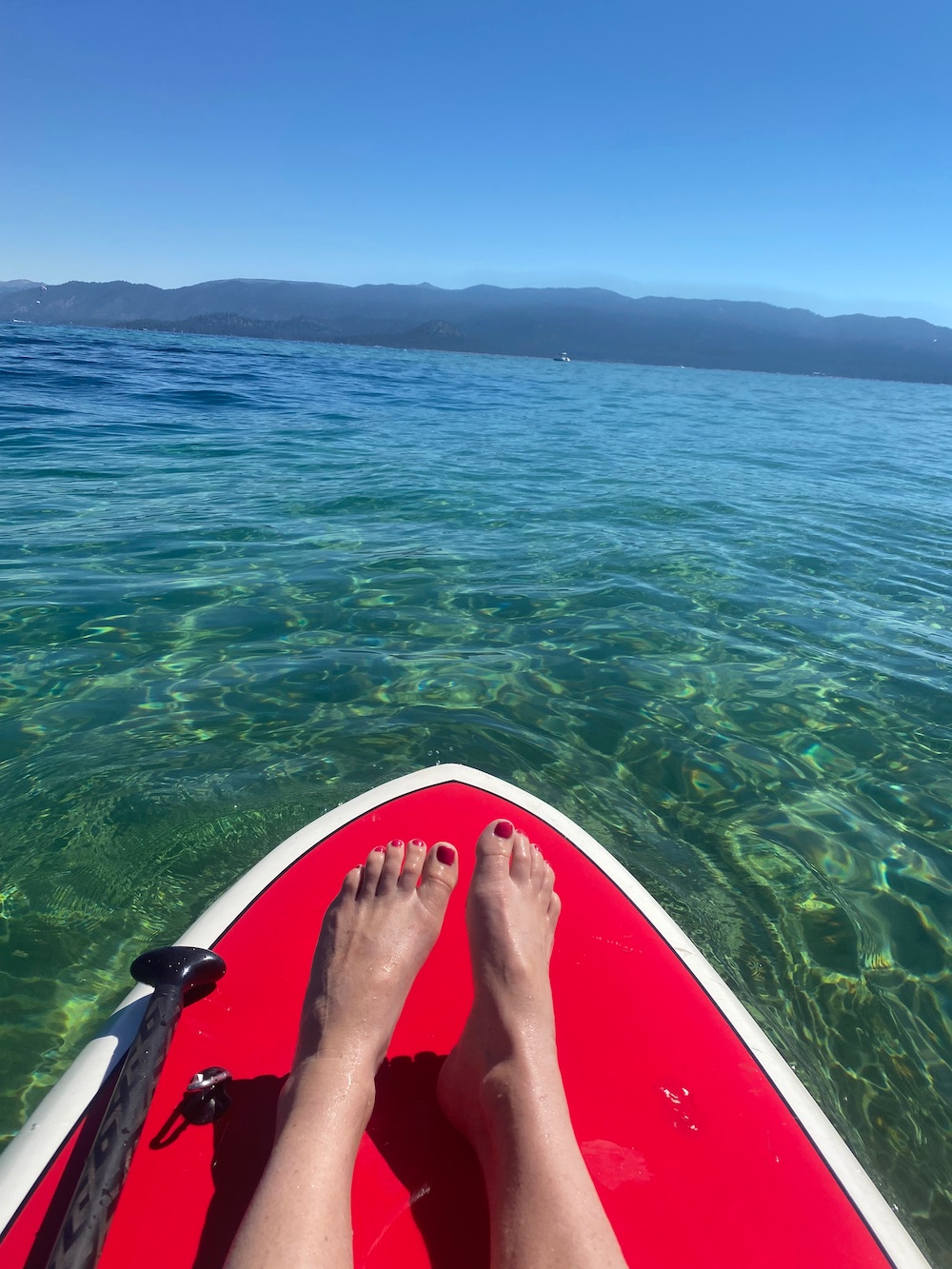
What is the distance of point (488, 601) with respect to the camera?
578 centimetres

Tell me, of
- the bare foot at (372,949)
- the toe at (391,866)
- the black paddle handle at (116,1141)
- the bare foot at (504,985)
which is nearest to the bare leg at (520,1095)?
the bare foot at (504,985)

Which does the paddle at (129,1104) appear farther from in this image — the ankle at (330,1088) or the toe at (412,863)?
the toe at (412,863)


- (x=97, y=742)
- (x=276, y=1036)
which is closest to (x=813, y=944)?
(x=276, y=1036)

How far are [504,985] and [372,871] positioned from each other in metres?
0.61

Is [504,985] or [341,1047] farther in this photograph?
[504,985]

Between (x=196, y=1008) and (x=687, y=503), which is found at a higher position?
(x=196, y=1008)

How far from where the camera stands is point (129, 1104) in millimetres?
1467

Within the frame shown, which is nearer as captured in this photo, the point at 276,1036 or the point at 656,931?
the point at 276,1036

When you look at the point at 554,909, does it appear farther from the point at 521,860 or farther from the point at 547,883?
the point at 521,860

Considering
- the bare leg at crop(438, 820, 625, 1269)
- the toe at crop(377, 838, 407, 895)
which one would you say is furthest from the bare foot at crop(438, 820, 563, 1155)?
the toe at crop(377, 838, 407, 895)

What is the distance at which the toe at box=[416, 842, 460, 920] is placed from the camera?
220cm

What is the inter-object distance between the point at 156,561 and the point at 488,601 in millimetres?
2923

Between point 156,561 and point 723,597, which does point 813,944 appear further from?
point 156,561

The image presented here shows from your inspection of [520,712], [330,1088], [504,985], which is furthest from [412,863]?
[520,712]
